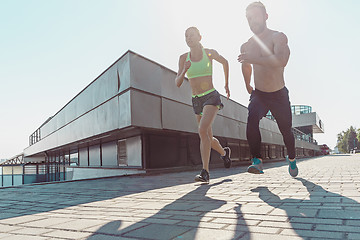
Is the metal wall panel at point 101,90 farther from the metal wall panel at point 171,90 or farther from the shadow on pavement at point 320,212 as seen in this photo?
the shadow on pavement at point 320,212

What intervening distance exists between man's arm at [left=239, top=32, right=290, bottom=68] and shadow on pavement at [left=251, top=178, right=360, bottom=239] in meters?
1.64

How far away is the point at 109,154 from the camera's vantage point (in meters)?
8.91

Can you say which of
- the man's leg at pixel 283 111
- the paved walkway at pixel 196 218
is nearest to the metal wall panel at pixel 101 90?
the man's leg at pixel 283 111

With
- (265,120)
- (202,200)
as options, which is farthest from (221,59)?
(265,120)

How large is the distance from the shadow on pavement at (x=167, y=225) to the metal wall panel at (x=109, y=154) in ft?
21.3

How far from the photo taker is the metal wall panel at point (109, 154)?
8530 mm

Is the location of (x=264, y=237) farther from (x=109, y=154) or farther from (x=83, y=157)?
(x=83, y=157)

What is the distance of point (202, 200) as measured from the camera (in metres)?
2.59

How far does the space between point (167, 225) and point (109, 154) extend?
7.58 m

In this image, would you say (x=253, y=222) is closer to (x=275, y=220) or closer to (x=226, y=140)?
(x=275, y=220)

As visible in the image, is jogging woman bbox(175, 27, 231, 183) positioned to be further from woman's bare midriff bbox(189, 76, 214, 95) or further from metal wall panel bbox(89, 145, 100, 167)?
metal wall panel bbox(89, 145, 100, 167)

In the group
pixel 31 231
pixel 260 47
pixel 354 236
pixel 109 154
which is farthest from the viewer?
pixel 109 154

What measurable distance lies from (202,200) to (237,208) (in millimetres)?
534

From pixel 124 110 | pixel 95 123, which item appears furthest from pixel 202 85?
pixel 95 123
